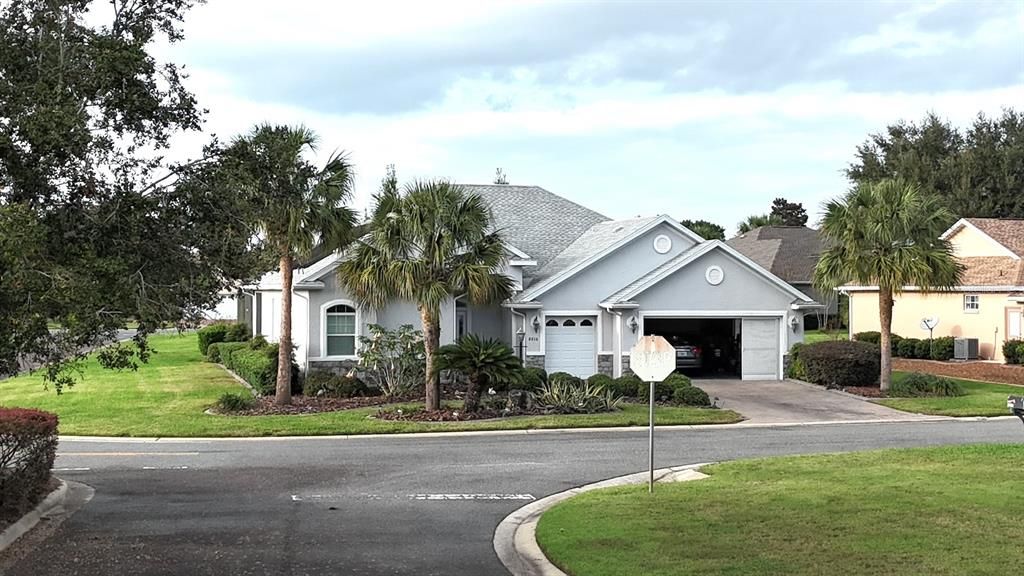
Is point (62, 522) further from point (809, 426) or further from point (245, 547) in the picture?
point (809, 426)

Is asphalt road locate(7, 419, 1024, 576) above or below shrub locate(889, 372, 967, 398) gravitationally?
below

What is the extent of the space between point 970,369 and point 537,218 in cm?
1534

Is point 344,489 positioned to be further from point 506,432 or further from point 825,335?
point 825,335

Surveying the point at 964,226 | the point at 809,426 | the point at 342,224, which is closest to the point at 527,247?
the point at 342,224

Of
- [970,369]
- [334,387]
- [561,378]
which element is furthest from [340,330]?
[970,369]

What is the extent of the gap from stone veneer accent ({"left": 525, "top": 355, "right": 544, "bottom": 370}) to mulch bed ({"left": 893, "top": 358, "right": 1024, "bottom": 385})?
549 inches

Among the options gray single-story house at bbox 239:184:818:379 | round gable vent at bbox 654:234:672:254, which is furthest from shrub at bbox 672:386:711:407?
round gable vent at bbox 654:234:672:254

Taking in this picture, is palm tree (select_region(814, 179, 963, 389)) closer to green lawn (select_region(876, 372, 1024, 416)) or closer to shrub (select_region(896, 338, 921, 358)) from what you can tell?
green lawn (select_region(876, 372, 1024, 416))

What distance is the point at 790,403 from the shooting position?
26.0 m

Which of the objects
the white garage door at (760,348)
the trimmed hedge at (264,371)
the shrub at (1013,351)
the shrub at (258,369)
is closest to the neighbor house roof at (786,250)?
the shrub at (1013,351)

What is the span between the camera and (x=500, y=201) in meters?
35.5

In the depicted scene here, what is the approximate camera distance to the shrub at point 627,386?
25766 mm

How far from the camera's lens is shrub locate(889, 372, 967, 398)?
89.2 ft

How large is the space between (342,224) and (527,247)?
9758 millimetres
